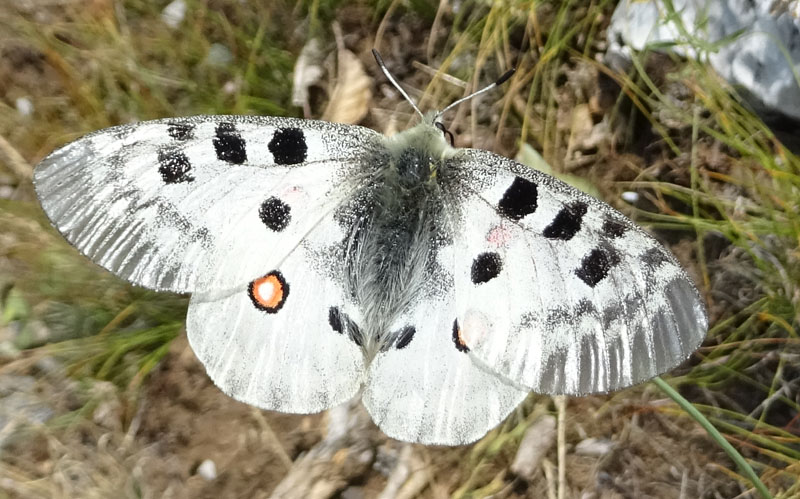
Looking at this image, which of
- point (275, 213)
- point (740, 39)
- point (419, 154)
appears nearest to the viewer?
point (275, 213)

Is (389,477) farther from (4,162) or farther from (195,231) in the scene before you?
(4,162)

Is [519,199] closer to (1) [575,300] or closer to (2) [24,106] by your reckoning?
(1) [575,300]

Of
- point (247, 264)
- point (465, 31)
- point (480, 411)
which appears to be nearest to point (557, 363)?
point (480, 411)

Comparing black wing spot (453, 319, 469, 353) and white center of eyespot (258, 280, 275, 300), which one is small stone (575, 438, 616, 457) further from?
white center of eyespot (258, 280, 275, 300)

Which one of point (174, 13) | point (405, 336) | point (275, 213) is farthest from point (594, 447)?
point (174, 13)

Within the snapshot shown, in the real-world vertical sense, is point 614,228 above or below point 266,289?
above

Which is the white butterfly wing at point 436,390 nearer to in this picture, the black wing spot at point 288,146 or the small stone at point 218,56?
the black wing spot at point 288,146

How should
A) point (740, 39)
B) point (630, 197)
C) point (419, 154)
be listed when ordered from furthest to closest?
point (630, 197) → point (740, 39) → point (419, 154)
